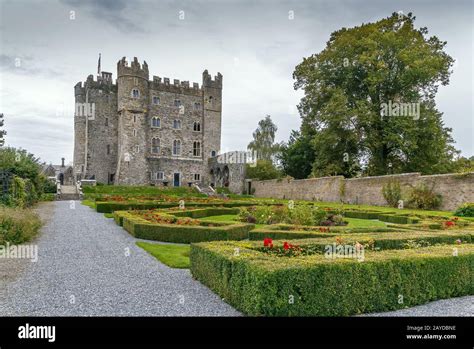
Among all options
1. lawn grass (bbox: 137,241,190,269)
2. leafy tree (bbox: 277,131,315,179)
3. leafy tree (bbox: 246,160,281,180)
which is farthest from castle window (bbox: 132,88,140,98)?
lawn grass (bbox: 137,241,190,269)

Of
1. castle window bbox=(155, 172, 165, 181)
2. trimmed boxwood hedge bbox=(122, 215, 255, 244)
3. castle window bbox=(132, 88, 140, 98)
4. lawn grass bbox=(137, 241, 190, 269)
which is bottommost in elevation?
lawn grass bbox=(137, 241, 190, 269)

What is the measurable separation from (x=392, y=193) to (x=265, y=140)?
108ft

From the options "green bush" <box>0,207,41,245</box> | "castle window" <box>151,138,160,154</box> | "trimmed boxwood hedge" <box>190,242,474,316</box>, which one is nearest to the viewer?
"trimmed boxwood hedge" <box>190,242,474,316</box>

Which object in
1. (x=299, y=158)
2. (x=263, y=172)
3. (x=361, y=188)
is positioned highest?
(x=299, y=158)

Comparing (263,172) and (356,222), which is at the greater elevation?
(263,172)

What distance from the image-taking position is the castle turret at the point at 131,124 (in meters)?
43.1

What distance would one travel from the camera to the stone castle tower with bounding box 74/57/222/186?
43.8 metres

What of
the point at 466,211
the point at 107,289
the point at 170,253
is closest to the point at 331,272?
the point at 107,289

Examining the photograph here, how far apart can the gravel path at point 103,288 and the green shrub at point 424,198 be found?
17974 millimetres

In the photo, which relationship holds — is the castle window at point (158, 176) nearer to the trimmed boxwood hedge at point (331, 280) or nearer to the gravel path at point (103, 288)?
the gravel path at point (103, 288)

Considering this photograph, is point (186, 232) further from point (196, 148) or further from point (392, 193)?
point (196, 148)

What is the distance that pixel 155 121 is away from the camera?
153 ft

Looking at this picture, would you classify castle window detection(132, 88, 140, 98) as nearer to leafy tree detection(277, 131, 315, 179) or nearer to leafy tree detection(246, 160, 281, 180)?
leafy tree detection(246, 160, 281, 180)

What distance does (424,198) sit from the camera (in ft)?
76.3
